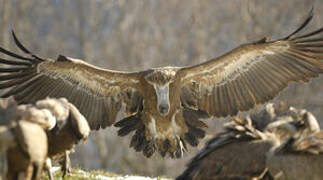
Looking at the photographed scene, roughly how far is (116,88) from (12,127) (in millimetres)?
5167

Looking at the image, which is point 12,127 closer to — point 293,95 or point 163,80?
point 163,80

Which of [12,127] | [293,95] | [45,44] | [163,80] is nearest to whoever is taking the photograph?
[12,127]

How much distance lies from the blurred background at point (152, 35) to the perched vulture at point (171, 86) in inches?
596

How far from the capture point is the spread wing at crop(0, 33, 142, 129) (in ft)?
32.1

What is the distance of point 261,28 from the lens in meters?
26.8

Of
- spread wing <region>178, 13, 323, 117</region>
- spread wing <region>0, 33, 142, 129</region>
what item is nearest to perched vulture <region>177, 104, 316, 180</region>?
spread wing <region>178, 13, 323, 117</region>

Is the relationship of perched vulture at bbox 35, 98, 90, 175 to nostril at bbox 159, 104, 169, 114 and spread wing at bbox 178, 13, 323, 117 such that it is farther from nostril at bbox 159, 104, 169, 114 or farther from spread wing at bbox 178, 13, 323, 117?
spread wing at bbox 178, 13, 323, 117

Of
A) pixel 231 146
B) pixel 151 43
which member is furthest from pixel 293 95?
pixel 231 146

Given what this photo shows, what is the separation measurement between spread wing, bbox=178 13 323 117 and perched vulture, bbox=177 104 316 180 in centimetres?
299

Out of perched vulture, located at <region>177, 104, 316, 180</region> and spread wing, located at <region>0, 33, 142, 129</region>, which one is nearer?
perched vulture, located at <region>177, 104, 316, 180</region>

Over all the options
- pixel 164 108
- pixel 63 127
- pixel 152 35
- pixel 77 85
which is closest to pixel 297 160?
pixel 63 127

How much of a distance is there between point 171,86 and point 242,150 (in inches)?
140

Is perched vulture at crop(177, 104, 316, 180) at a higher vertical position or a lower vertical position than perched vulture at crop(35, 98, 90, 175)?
lower

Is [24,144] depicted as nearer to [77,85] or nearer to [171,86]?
[171,86]
